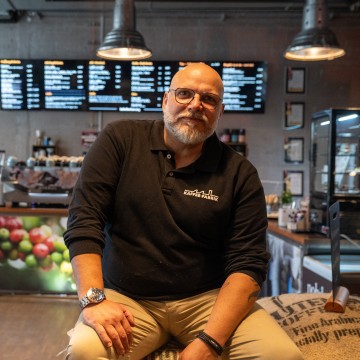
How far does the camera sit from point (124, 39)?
4.11 metres

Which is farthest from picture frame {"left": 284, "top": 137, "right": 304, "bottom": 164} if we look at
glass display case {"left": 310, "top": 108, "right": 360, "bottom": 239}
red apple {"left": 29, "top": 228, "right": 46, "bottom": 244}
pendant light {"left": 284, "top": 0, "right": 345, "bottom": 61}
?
red apple {"left": 29, "top": 228, "right": 46, "bottom": 244}

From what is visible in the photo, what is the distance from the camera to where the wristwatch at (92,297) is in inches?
55.9

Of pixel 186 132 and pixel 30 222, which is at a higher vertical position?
pixel 186 132

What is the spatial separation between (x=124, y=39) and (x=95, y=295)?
3143 millimetres

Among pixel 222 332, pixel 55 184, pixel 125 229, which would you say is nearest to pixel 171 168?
pixel 125 229

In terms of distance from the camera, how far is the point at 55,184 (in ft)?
13.8

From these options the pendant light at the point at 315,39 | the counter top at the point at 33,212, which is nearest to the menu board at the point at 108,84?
the pendant light at the point at 315,39

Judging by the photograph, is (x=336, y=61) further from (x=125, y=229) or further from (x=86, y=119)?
(x=125, y=229)

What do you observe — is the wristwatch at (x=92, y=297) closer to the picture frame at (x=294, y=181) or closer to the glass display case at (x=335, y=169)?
the glass display case at (x=335, y=169)

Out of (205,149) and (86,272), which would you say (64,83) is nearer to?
(205,149)

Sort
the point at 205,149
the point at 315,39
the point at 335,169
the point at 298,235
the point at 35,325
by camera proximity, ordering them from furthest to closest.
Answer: the point at 315,39, the point at 335,169, the point at 35,325, the point at 298,235, the point at 205,149

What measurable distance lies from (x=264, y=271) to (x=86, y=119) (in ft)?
16.3

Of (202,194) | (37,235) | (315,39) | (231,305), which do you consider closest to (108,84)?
(37,235)

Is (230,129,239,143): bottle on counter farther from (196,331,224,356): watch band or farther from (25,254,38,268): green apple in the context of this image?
(196,331,224,356): watch band
